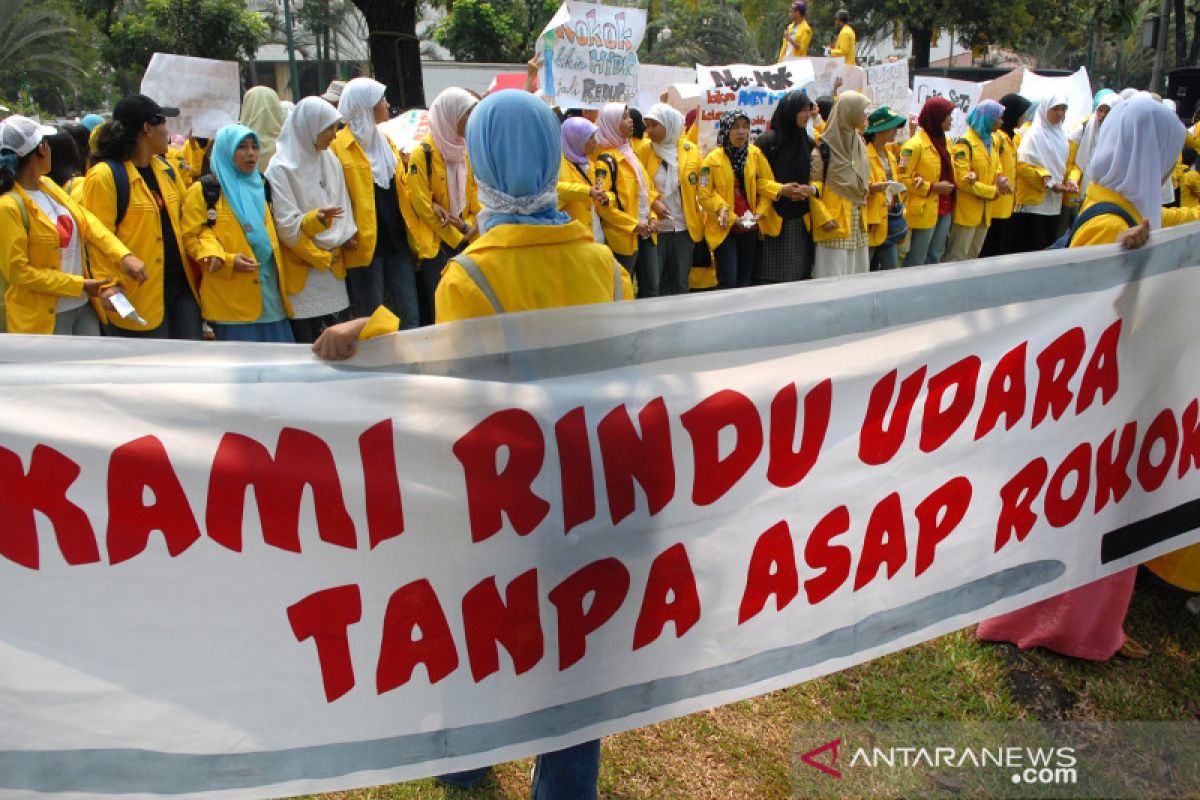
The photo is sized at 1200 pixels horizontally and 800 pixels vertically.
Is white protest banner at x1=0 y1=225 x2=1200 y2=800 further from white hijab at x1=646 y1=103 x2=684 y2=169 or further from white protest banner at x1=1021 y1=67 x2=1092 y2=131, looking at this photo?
white protest banner at x1=1021 y1=67 x2=1092 y2=131

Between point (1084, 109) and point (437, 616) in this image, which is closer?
point (437, 616)

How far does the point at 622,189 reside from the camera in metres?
7.27

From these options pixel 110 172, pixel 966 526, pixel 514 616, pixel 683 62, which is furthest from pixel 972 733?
pixel 683 62

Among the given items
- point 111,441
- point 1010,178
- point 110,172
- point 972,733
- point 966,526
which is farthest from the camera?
point 1010,178

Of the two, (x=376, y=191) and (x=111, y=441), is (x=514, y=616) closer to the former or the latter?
(x=111, y=441)

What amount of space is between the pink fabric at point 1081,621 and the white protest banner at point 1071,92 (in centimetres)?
791

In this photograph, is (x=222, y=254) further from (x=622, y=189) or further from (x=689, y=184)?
(x=689, y=184)

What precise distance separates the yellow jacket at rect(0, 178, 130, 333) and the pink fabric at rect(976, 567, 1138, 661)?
4.04 m

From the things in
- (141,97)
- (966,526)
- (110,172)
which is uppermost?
(141,97)

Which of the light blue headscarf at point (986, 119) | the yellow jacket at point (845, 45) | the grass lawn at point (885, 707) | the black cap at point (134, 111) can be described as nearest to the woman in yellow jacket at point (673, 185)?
the light blue headscarf at point (986, 119)

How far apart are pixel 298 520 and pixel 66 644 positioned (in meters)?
0.53

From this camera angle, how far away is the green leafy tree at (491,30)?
3806cm

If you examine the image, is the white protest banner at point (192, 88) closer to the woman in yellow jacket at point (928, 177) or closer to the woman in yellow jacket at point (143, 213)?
the woman in yellow jacket at point (143, 213)

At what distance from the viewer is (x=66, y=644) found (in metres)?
2.08
